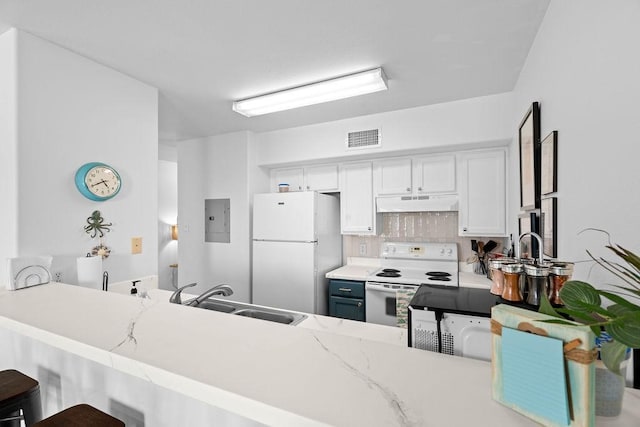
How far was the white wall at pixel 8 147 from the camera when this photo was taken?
1.79 meters

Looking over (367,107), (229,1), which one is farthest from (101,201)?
(367,107)

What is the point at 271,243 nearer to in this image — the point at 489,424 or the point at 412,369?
the point at 412,369

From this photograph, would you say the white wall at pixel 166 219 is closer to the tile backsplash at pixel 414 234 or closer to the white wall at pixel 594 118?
the tile backsplash at pixel 414 234

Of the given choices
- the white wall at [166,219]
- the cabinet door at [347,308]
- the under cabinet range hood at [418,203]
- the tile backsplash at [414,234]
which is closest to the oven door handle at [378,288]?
the cabinet door at [347,308]

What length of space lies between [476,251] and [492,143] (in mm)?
1114

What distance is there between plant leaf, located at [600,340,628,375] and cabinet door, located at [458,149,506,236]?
2696 mm

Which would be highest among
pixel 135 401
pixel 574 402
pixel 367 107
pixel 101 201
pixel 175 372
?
pixel 367 107

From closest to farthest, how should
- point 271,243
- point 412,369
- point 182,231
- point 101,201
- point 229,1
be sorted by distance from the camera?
point 412,369 → point 229,1 → point 101,201 → point 271,243 → point 182,231

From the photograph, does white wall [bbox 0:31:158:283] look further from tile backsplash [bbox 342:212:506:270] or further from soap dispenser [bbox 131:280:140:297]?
tile backsplash [bbox 342:212:506:270]

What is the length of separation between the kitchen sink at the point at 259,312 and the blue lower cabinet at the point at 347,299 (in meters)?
1.35

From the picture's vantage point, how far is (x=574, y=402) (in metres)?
0.53

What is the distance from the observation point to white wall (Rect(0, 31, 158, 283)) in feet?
6.04

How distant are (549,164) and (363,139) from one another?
1996mm

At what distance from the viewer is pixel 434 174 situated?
320 centimetres
